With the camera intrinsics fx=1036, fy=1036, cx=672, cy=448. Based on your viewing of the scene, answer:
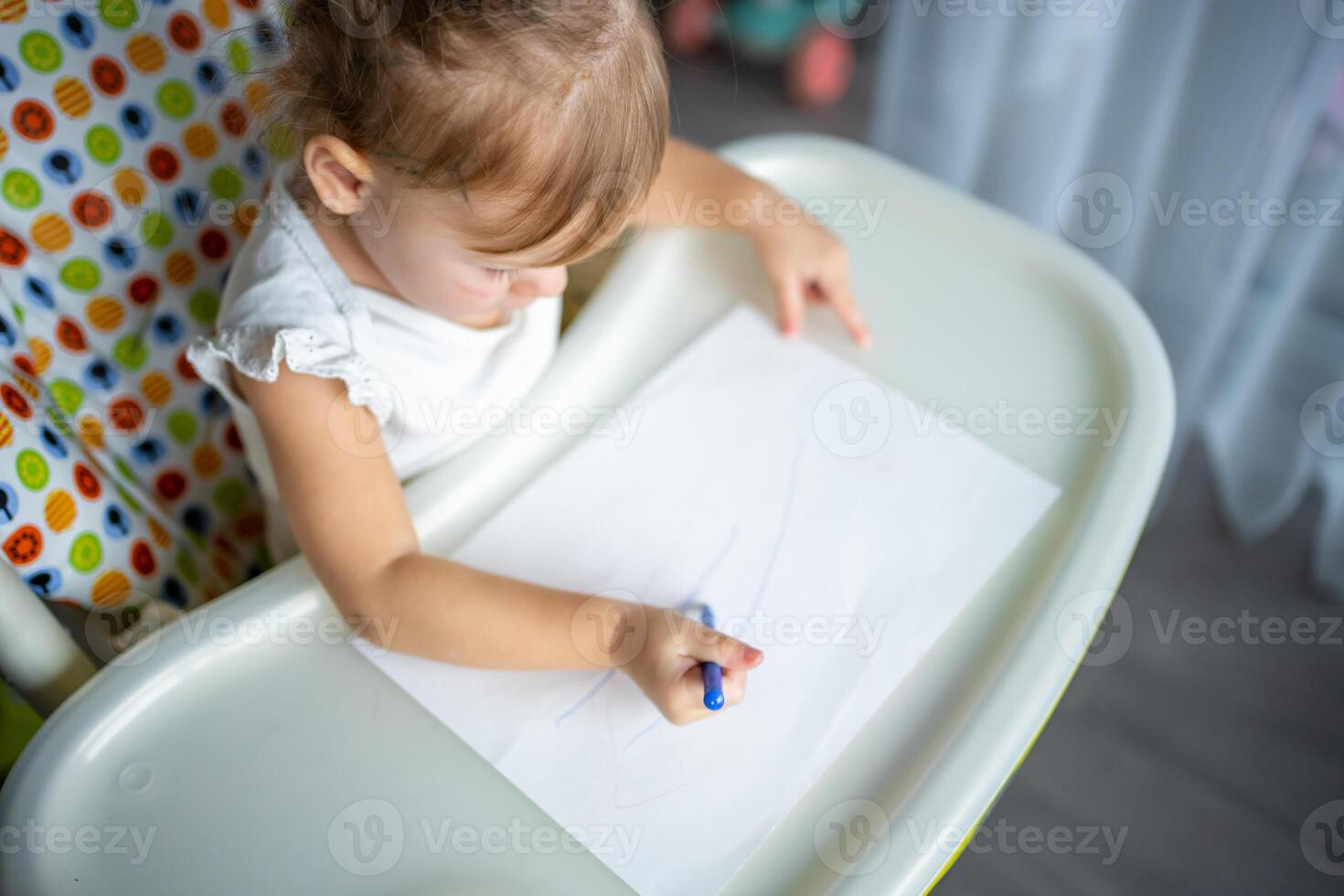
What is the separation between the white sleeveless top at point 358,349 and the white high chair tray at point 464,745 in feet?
0.12

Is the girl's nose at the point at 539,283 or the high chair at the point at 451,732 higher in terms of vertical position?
the girl's nose at the point at 539,283

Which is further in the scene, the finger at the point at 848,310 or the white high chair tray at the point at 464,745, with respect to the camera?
the finger at the point at 848,310

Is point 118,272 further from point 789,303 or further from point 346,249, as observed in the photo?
point 789,303

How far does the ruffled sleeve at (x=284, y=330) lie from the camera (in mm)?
529

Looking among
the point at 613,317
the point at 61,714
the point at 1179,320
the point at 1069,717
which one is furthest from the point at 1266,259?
the point at 61,714

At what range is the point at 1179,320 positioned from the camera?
1009 mm

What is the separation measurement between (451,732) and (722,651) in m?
0.14

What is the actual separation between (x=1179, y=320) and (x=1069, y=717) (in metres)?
0.40

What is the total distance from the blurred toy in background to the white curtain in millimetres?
428

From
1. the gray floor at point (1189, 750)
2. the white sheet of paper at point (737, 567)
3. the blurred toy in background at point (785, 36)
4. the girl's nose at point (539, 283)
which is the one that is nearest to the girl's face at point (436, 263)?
the girl's nose at point (539, 283)

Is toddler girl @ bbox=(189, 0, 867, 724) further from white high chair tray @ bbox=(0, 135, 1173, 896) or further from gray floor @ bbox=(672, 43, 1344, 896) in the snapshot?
gray floor @ bbox=(672, 43, 1344, 896)

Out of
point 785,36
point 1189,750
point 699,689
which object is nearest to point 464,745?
point 699,689

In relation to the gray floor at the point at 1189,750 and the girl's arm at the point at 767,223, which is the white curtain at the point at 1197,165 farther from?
the girl's arm at the point at 767,223

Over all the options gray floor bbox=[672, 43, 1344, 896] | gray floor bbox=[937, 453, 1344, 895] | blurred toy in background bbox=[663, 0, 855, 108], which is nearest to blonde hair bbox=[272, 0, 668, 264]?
gray floor bbox=[672, 43, 1344, 896]
